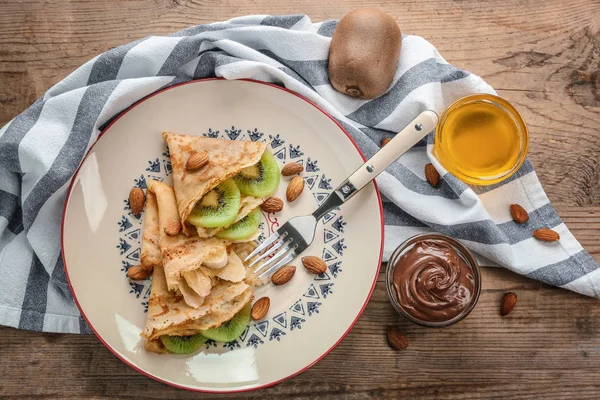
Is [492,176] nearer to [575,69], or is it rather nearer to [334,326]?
[575,69]

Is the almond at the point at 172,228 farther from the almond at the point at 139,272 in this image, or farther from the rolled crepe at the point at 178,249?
the almond at the point at 139,272

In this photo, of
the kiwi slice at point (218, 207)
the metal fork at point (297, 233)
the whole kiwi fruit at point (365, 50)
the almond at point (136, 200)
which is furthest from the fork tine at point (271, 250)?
the whole kiwi fruit at point (365, 50)

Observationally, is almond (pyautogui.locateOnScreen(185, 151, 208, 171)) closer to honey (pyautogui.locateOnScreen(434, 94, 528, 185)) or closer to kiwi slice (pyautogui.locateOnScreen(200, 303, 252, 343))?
kiwi slice (pyautogui.locateOnScreen(200, 303, 252, 343))

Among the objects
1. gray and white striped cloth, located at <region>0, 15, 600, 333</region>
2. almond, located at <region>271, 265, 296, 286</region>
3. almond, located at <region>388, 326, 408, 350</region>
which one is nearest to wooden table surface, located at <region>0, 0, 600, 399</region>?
almond, located at <region>388, 326, 408, 350</region>

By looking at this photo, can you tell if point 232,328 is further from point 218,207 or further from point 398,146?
point 398,146

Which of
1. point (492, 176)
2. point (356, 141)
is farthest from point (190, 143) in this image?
point (492, 176)
